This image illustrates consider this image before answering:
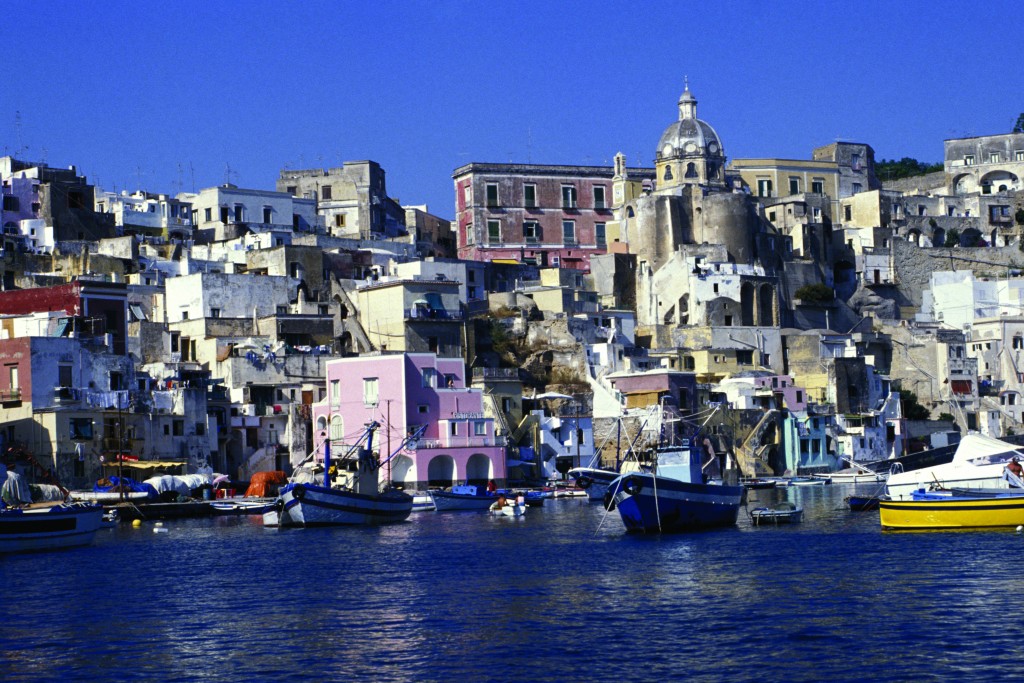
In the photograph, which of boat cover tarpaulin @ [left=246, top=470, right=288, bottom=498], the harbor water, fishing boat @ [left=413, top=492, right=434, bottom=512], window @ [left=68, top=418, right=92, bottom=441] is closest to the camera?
the harbor water

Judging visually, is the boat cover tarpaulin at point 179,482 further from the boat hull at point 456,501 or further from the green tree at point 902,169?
the green tree at point 902,169

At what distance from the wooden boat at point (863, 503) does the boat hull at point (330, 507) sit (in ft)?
55.4

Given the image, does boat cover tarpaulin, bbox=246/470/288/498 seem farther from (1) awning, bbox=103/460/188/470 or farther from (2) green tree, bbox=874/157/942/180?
(2) green tree, bbox=874/157/942/180

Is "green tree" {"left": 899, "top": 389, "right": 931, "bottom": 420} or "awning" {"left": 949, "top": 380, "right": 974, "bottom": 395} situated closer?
"green tree" {"left": 899, "top": 389, "right": 931, "bottom": 420}

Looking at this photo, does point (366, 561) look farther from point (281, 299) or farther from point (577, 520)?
point (281, 299)

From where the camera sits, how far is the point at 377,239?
316 feet

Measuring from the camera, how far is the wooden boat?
6088 cm

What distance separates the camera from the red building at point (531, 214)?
330 ft

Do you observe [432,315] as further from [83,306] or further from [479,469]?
[83,306]

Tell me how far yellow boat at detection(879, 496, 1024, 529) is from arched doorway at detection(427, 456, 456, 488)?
2623cm

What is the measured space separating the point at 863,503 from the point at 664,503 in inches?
483

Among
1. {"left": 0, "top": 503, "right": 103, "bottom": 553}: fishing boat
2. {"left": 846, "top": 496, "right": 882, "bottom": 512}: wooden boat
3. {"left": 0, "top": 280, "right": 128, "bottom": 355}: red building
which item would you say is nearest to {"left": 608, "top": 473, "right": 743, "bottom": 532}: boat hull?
{"left": 846, "top": 496, "right": 882, "bottom": 512}: wooden boat

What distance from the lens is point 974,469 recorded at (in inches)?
2121

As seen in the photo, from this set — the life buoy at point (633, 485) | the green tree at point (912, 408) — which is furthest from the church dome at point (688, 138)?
the life buoy at point (633, 485)
